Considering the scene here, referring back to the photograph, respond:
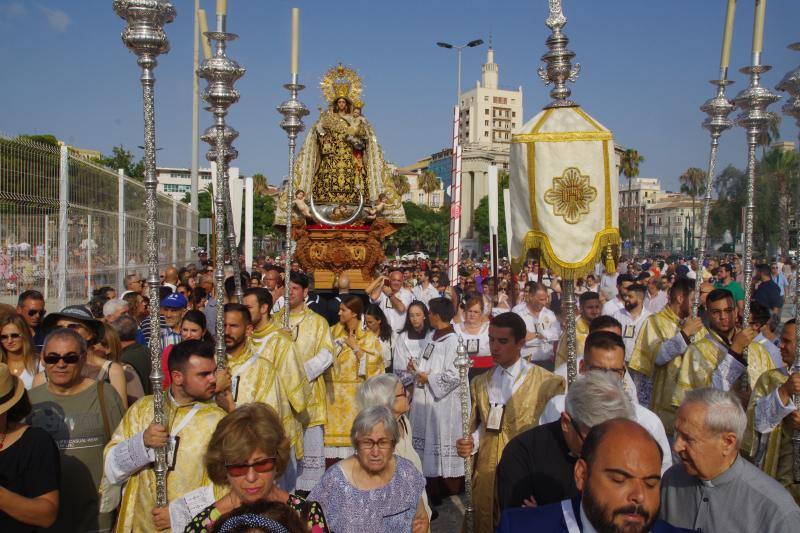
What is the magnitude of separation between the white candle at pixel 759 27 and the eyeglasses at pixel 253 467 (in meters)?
5.10

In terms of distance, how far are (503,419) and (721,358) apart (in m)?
2.27

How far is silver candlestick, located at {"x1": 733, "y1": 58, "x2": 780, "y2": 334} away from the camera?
609 cm

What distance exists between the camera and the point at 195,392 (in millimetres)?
3943

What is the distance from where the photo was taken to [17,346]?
17.1 feet

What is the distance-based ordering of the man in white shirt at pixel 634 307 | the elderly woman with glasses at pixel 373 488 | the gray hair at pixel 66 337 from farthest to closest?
the man in white shirt at pixel 634 307
the gray hair at pixel 66 337
the elderly woman with glasses at pixel 373 488

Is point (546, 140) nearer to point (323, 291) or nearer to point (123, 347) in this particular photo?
point (123, 347)

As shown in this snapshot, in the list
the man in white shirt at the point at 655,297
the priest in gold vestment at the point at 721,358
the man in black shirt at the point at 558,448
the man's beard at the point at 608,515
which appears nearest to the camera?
the man's beard at the point at 608,515

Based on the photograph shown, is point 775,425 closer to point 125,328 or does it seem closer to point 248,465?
point 248,465

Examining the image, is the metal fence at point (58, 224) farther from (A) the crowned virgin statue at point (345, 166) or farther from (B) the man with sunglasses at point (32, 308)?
(A) the crowned virgin statue at point (345, 166)

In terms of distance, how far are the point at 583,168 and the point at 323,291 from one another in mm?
9698

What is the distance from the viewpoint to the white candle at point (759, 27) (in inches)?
229

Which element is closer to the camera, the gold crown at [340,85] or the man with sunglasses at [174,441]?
the man with sunglasses at [174,441]

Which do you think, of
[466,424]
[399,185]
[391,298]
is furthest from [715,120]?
[399,185]

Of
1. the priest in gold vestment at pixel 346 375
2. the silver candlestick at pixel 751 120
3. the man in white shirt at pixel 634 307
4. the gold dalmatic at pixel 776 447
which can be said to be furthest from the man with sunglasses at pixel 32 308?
the man in white shirt at pixel 634 307
